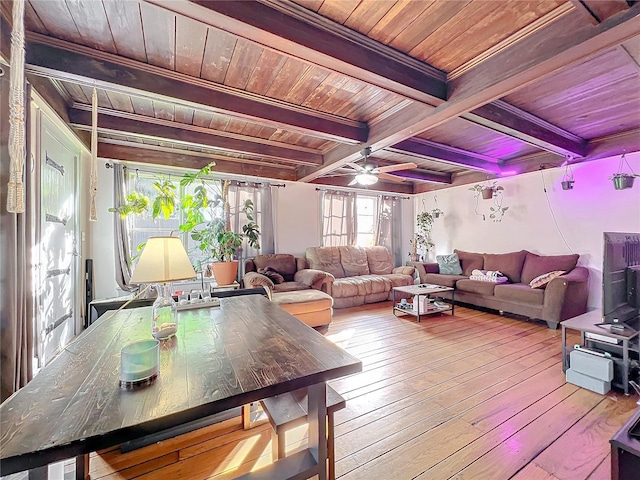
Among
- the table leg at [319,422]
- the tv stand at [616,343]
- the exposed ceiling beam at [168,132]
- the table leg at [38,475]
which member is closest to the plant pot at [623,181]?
the tv stand at [616,343]

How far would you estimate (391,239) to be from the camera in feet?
21.3

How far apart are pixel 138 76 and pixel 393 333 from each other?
3.63 m

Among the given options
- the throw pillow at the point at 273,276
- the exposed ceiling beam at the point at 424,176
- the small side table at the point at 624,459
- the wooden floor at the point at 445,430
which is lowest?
the wooden floor at the point at 445,430

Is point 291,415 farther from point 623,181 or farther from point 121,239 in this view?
point 623,181

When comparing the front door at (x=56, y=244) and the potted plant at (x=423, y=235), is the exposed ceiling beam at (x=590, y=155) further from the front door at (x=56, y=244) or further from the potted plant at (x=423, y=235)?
the front door at (x=56, y=244)

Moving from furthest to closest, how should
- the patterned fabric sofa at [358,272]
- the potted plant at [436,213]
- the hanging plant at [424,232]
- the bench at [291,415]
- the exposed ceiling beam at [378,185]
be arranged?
1. the hanging plant at [424,232]
2. the potted plant at [436,213]
3. the exposed ceiling beam at [378,185]
4. the patterned fabric sofa at [358,272]
5. the bench at [291,415]

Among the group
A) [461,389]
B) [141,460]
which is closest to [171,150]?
[141,460]

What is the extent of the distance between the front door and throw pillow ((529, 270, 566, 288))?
564 cm

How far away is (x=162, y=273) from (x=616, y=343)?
130 inches

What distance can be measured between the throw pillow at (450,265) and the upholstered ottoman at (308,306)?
2796 millimetres

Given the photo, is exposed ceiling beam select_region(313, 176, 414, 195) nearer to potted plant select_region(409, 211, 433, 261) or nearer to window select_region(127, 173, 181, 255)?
potted plant select_region(409, 211, 433, 261)

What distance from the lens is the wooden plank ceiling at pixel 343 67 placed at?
1.55 metres

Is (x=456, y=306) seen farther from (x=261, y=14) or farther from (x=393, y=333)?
(x=261, y=14)

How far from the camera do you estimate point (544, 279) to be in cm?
381
